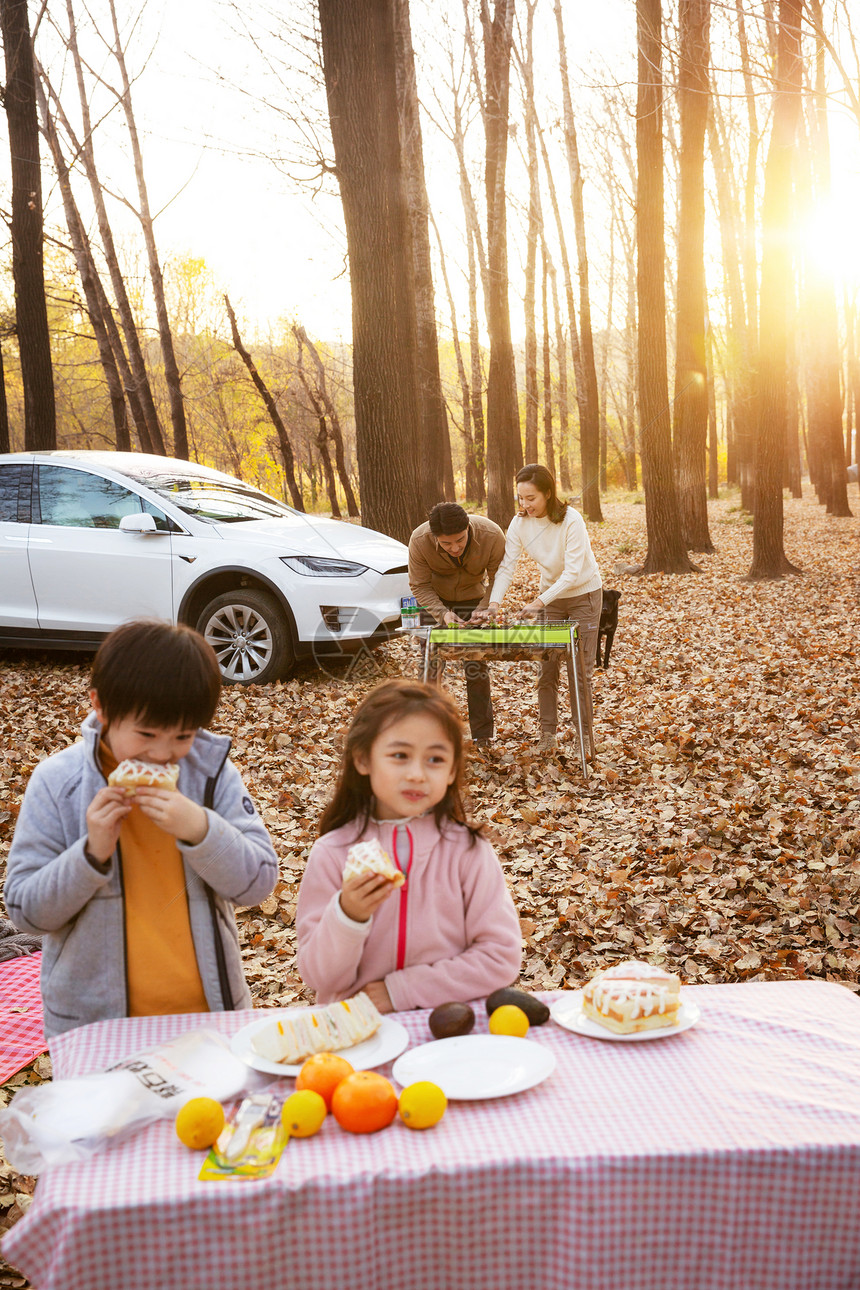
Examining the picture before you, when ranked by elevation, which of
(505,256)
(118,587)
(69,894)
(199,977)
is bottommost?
(199,977)

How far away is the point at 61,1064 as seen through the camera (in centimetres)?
198

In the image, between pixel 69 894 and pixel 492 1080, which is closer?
pixel 492 1080

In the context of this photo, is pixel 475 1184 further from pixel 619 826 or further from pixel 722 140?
pixel 722 140

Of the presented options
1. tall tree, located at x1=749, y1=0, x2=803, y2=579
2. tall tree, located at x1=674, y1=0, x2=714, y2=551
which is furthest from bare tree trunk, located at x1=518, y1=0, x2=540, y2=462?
tall tree, located at x1=749, y1=0, x2=803, y2=579

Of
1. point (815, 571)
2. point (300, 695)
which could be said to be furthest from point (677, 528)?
point (300, 695)

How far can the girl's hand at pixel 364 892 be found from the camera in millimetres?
2057

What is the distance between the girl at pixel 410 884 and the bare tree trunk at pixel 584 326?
2281cm

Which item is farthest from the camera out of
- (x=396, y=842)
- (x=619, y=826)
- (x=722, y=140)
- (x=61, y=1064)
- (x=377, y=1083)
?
(x=722, y=140)

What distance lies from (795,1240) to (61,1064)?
1417mm

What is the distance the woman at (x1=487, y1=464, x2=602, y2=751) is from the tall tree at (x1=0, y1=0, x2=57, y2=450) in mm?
8784

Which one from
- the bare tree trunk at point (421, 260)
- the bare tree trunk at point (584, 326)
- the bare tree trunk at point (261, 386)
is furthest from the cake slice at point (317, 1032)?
the bare tree trunk at point (261, 386)

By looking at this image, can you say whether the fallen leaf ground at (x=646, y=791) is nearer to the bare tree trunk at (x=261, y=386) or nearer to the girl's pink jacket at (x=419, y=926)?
the girl's pink jacket at (x=419, y=926)

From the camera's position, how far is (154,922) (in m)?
2.42

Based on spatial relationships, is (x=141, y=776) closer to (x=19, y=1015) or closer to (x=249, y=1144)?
(x=249, y=1144)
